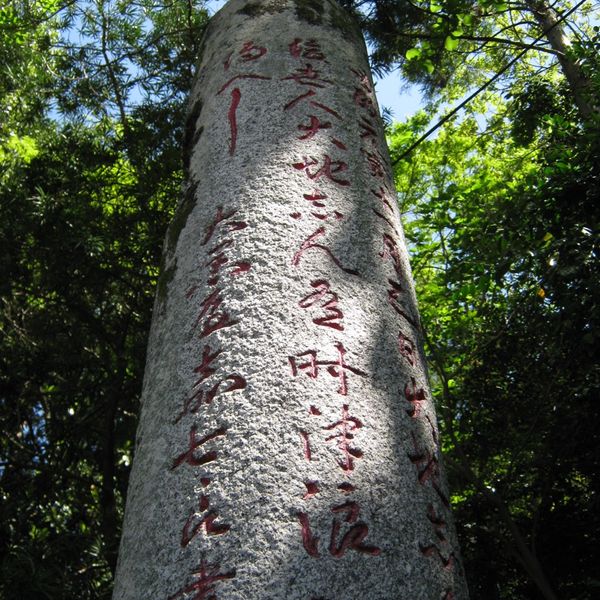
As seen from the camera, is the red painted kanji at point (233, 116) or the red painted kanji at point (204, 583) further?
the red painted kanji at point (233, 116)

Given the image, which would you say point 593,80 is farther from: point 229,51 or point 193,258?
point 193,258

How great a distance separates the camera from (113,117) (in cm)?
571

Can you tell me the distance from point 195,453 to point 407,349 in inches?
25.5

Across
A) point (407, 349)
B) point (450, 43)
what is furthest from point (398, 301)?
point (450, 43)

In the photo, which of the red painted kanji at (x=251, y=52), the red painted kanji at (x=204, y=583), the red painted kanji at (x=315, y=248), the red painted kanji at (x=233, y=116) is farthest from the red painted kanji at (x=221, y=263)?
the red painted kanji at (x=251, y=52)

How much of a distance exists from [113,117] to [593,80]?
3.96 m

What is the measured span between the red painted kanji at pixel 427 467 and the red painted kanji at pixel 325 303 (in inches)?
13.3

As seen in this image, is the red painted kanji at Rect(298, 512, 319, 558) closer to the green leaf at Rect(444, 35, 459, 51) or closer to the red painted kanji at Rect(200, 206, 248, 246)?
the red painted kanji at Rect(200, 206, 248, 246)

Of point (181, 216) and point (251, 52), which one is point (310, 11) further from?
point (181, 216)

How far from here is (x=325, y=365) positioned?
1.52 meters

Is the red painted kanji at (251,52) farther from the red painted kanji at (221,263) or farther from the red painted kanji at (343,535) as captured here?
the red painted kanji at (343,535)

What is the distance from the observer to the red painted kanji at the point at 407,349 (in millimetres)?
1708

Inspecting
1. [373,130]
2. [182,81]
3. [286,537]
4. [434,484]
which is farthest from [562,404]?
[182,81]

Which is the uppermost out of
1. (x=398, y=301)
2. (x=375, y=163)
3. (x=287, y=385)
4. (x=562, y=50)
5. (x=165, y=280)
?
(x=562, y=50)
